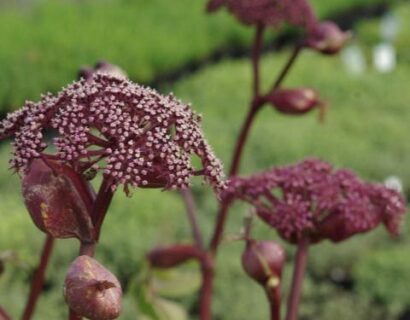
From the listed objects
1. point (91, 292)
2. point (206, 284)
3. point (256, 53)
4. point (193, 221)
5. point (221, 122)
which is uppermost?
point (221, 122)

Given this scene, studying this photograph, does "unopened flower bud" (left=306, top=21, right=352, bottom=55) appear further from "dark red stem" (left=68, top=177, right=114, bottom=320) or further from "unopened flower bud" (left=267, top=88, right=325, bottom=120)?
"dark red stem" (left=68, top=177, right=114, bottom=320)

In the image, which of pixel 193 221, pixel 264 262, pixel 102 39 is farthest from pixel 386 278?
pixel 102 39

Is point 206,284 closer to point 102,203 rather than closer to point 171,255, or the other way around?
point 171,255

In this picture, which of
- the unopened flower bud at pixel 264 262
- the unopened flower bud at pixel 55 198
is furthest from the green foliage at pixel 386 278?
the unopened flower bud at pixel 55 198

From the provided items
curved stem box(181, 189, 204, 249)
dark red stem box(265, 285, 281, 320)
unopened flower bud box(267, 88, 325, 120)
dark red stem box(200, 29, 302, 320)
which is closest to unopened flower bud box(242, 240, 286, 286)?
dark red stem box(265, 285, 281, 320)

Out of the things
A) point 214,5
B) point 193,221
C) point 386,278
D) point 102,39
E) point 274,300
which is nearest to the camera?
point 274,300

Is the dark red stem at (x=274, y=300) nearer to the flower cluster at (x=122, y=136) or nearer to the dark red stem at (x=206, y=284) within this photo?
the flower cluster at (x=122, y=136)

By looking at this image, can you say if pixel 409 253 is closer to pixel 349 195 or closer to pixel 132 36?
pixel 349 195
